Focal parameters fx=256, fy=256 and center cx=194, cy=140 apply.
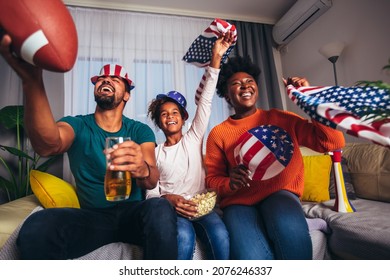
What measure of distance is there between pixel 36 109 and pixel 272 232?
0.89 m

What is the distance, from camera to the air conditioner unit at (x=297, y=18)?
95.5 inches

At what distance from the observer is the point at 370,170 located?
1.59 metres

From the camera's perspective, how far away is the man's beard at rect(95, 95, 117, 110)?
119 cm

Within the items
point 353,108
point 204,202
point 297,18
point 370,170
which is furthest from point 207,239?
point 297,18

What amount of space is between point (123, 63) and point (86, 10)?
68 cm

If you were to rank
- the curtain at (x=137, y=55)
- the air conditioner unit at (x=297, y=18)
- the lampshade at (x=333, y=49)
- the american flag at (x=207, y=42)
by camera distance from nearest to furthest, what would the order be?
the american flag at (x=207, y=42)
the lampshade at (x=333, y=49)
the air conditioner unit at (x=297, y=18)
the curtain at (x=137, y=55)

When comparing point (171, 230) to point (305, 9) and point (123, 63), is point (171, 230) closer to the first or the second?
point (123, 63)

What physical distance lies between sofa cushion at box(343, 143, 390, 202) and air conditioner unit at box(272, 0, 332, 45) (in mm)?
1450

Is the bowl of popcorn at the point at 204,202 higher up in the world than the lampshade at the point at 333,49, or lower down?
lower down

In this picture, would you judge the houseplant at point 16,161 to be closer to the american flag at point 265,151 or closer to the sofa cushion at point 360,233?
the american flag at point 265,151

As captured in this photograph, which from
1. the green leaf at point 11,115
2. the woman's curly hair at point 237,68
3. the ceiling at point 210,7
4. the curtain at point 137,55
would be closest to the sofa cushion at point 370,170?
the woman's curly hair at point 237,68

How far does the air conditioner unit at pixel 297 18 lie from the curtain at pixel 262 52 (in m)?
0.14

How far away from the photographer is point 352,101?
0.63 metres

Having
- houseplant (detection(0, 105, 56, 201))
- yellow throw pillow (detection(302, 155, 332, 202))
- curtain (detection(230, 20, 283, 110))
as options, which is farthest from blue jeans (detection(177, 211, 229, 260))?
curtain (detection(230, 20, 283, 110))
